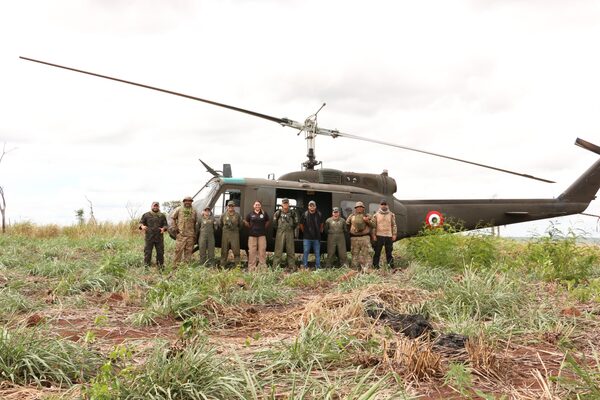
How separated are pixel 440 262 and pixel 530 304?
3.71m

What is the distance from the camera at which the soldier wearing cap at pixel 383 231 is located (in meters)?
10.8

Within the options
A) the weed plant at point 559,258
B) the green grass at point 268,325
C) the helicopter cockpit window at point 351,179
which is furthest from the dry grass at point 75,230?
the weed plant at point 559,258

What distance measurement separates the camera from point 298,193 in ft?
37.8

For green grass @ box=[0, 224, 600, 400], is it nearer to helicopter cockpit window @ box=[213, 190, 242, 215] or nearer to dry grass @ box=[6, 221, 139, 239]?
helicopter cockpit window @ box=[213, 190, 242, 215]

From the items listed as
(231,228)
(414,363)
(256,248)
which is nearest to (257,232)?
(256,248)

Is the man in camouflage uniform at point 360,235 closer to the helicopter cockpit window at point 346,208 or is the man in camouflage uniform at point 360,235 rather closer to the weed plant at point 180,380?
the helicopter cockpit window at point 346,208

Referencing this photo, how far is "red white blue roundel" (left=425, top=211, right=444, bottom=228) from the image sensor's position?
41.0 feet

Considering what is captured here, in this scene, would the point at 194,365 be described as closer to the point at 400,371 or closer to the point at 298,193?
the point at 400,371

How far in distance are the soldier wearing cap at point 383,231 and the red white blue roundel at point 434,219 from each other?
1.97 metres

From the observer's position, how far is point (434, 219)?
12500 mm

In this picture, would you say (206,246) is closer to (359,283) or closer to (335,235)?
(335,235)

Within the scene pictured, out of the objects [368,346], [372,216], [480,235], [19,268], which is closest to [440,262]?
[480,235]

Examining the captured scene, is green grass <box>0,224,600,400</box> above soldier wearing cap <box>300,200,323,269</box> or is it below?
below

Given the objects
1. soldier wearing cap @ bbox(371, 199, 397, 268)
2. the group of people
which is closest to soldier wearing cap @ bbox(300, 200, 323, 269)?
the group of people
